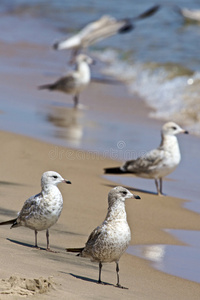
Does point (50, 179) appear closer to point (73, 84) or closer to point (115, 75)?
point (73, 84)

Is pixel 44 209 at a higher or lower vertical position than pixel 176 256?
higher

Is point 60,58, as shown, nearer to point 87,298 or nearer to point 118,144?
point 118,144

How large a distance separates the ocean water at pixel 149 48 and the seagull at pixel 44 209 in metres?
6.43

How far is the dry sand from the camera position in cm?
454

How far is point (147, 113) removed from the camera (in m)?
12.8

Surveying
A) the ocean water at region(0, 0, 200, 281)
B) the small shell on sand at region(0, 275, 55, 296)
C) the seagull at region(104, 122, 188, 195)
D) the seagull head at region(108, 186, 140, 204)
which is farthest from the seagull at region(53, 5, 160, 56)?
the small shell on sand at region(0, 275, 55, 296)

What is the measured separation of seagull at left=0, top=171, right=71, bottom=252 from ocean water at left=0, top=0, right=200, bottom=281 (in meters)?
0.78

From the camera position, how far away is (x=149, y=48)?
66.0 feet

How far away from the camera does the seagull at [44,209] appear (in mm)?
5590

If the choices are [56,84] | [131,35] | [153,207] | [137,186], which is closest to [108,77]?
[56,84]

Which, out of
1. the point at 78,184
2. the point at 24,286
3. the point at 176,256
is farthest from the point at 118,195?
the point at 78,184

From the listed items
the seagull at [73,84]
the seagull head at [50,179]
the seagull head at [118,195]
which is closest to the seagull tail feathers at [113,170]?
the seagull head at [50,179]

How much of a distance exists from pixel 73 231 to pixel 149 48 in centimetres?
1448

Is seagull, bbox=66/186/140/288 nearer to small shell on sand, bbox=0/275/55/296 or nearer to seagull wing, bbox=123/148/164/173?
small shell on sand, bbox=0/275/55/296
